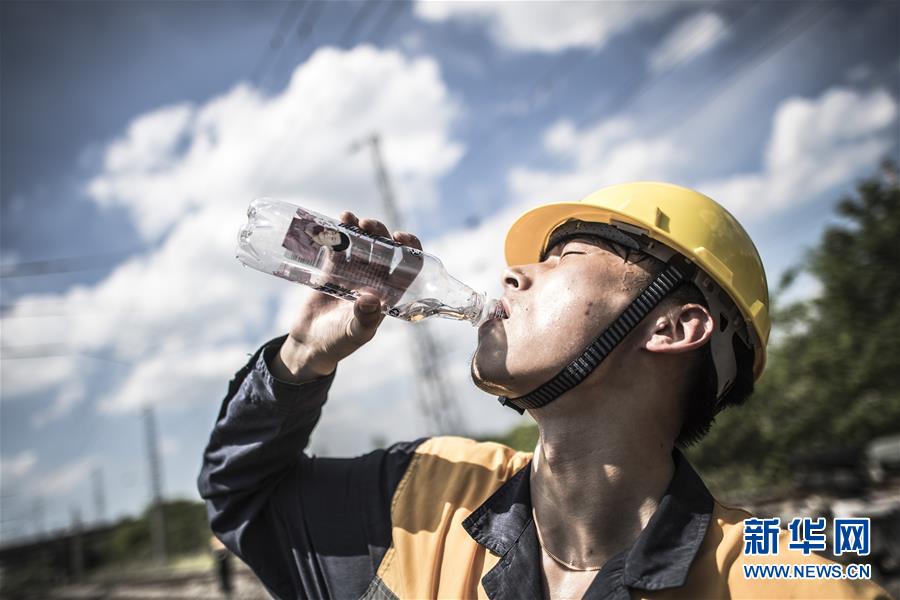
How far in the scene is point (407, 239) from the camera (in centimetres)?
247

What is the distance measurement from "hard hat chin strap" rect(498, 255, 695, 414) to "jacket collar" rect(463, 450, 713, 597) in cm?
39

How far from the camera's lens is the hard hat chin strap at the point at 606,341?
223cm

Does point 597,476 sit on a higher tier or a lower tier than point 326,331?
lower

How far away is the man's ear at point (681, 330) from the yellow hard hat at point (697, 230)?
153 millimetres

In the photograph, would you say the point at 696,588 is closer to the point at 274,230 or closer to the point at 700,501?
the point at 700,501

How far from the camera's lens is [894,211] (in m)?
19.2

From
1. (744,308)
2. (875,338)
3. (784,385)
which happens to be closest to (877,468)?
(875,338)

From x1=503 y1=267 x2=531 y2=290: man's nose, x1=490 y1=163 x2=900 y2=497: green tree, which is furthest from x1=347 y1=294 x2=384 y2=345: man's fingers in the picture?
x1=490 y1=163 x2=900 y2=497: green tree

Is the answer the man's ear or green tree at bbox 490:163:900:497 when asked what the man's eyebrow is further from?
green tree at bbox 490:163:900:497

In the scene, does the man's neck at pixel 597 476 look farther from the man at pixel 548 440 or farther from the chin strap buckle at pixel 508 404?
the chin strap buckle at pixel 508 404

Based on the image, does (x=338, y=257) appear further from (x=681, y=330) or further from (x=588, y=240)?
(x=681, y=330)

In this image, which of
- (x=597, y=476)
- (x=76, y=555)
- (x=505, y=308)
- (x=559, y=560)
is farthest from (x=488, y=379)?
(x=76, y=555)

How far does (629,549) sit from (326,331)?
1280 millimetres

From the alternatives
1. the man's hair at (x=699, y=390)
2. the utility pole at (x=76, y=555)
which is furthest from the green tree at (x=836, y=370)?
the utility pole at (x=76, y=555)
